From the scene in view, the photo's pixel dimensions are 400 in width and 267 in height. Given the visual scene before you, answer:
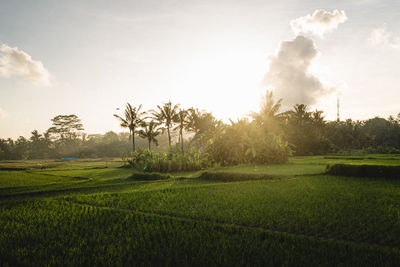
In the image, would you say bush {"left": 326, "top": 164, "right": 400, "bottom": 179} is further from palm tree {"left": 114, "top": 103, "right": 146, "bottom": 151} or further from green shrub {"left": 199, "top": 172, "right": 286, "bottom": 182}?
palm tree {"left": 114, "top": 103, "right": 146, "bottom": 151}

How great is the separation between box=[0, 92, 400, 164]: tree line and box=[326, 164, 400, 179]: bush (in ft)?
17.3

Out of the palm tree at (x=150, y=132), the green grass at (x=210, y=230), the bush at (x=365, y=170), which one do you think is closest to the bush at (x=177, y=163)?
the bush at (x=365, y=170)

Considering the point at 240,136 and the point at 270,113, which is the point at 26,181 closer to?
the point at 240,136

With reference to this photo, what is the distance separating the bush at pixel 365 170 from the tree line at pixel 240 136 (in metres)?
5.26

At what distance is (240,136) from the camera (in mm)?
14500

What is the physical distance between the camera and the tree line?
14.1m

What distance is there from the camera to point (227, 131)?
1500 centimetres

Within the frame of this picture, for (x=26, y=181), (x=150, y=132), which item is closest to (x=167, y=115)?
(x=150, y=132)

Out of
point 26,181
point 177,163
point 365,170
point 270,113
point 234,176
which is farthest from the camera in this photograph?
point 270,113

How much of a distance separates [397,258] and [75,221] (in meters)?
4.37

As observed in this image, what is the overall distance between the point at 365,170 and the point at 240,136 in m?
7.68

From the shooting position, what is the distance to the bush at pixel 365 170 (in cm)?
706

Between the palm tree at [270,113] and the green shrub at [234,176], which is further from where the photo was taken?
the palm tree at [270,113]

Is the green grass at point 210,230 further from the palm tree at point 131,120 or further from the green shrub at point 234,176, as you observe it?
the palm tree at point 131,120
